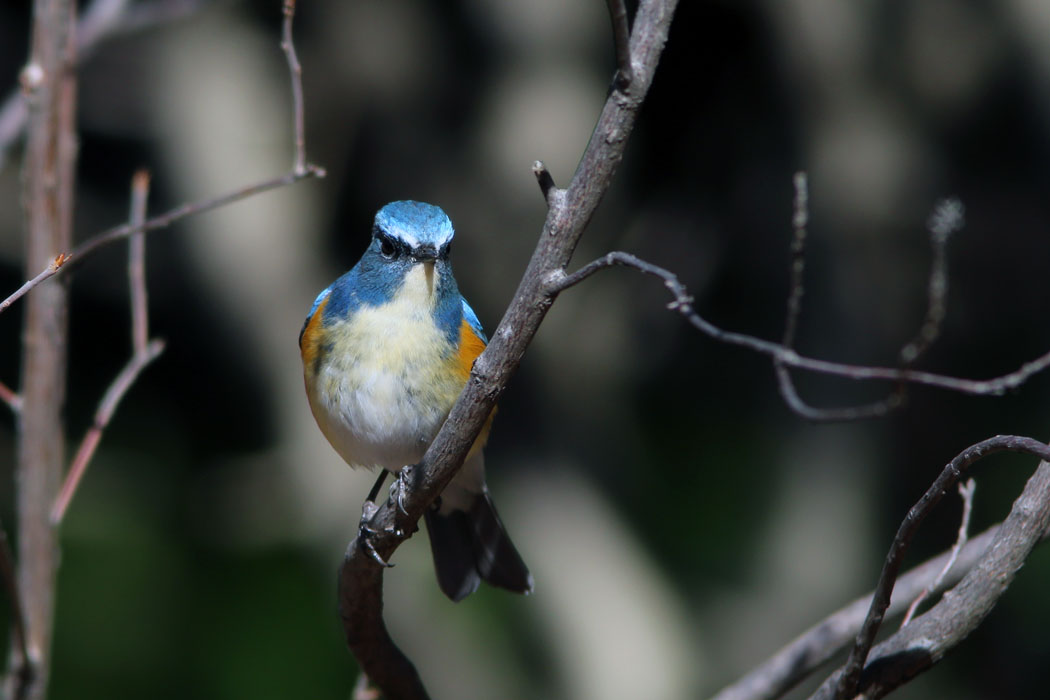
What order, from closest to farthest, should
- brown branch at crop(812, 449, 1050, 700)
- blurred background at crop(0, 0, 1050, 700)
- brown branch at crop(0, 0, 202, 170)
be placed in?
brown branch at crop(812, 449, 1050, 700) < brown branch at crop(0, 0, 202, 170) < blurred background at crop(0, 0, 1050, 700)

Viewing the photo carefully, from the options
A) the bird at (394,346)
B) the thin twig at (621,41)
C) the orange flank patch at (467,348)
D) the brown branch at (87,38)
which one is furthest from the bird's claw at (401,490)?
the brown branch at (87,38)

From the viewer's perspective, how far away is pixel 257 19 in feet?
23.1

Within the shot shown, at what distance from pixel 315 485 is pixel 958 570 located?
446cm

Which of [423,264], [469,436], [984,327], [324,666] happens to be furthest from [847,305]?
[469,436]

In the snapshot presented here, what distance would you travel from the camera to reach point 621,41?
1568mm

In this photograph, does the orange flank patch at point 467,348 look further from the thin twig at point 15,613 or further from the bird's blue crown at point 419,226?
the thin twig at point 15,613

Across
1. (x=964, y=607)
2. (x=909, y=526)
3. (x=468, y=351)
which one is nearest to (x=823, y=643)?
(x=964, y=607)

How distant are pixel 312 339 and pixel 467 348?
48 centimetres

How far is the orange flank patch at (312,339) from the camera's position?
327 centimetres

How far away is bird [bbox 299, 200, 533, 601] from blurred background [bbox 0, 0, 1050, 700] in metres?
3.08

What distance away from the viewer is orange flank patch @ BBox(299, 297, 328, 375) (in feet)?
10.7

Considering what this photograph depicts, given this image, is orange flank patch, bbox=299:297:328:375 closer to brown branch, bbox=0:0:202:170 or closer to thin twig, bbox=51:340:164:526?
thin twig, bbox=51:340:164:526

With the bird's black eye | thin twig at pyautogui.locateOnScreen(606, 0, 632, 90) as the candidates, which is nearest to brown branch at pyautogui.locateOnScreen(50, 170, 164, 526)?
the bird's black eye

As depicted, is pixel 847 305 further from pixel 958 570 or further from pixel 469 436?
pixel 469 436
